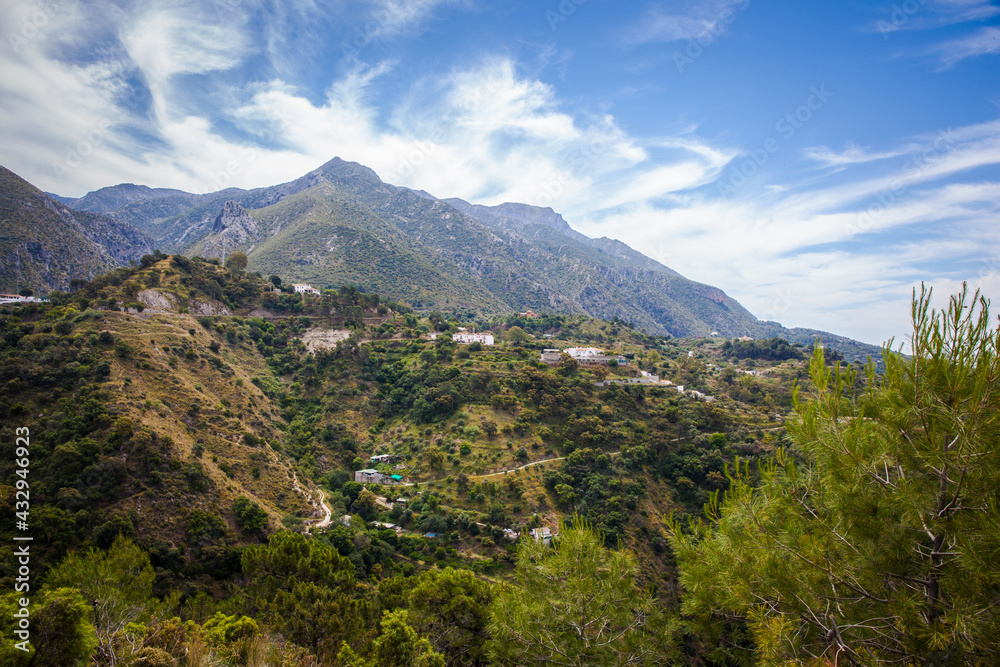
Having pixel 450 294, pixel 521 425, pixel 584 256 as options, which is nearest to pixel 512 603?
pixel 521 425

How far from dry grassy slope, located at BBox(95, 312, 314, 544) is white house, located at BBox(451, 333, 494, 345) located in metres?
29.2

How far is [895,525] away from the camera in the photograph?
15.4 ft

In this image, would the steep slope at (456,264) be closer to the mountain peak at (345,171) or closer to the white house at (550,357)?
the mountain peak at (345,171)

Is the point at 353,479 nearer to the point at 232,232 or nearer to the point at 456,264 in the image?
the point at 232,232

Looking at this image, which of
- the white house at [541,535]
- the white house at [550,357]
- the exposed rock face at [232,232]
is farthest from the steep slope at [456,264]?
the white house at [541,535]

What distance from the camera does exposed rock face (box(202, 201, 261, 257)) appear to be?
10919 centimetres

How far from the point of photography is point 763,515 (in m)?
6.89

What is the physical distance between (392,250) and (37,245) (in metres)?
65.6

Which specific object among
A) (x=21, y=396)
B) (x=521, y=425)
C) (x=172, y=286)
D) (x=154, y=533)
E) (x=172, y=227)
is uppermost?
(x=172, y=227)

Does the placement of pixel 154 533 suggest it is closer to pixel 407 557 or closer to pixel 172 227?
pixel 407 557

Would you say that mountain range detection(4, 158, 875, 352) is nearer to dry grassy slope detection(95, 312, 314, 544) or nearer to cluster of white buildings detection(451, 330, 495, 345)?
cluster of white buildings detection(451, 330, 495, 345)

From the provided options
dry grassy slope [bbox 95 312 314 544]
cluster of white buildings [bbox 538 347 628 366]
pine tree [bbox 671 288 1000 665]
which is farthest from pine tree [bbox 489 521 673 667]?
cluster of white buildings [bbox 538 347 628 366]

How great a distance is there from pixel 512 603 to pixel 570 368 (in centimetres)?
4077

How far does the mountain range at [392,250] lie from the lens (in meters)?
99.4
